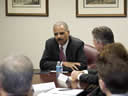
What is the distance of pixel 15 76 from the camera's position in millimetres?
1515

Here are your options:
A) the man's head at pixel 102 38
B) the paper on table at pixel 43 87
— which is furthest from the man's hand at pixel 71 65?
the paper on table at pixel 43 87

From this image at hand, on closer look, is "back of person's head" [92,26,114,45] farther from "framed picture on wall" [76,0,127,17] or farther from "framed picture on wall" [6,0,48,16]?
"framed picture on wall" [6,0,48,16]

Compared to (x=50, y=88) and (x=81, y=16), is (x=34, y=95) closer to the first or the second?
(x=50, y=88)

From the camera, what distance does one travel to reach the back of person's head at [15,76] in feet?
4.93

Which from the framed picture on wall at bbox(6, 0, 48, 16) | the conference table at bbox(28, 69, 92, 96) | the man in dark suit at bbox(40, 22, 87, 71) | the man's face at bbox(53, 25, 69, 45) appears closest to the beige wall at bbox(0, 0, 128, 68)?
the framed picture on wall at bbox(6, 0, 48, 16)

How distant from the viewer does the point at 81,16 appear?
211 inches

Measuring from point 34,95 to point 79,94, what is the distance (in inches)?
16.5

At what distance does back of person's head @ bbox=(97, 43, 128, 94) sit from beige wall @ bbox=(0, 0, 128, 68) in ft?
11.6

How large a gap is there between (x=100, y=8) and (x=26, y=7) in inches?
57.8

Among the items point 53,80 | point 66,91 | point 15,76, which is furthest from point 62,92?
point 15,76

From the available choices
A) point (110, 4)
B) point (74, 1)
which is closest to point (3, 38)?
point (74, 1)

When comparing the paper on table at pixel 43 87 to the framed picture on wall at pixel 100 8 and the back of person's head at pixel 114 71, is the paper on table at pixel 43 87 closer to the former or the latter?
the back of person's head at pixel 114 71

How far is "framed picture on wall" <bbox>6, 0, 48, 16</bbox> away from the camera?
5.47 m

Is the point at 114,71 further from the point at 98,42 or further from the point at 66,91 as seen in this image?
the point at 98,42
